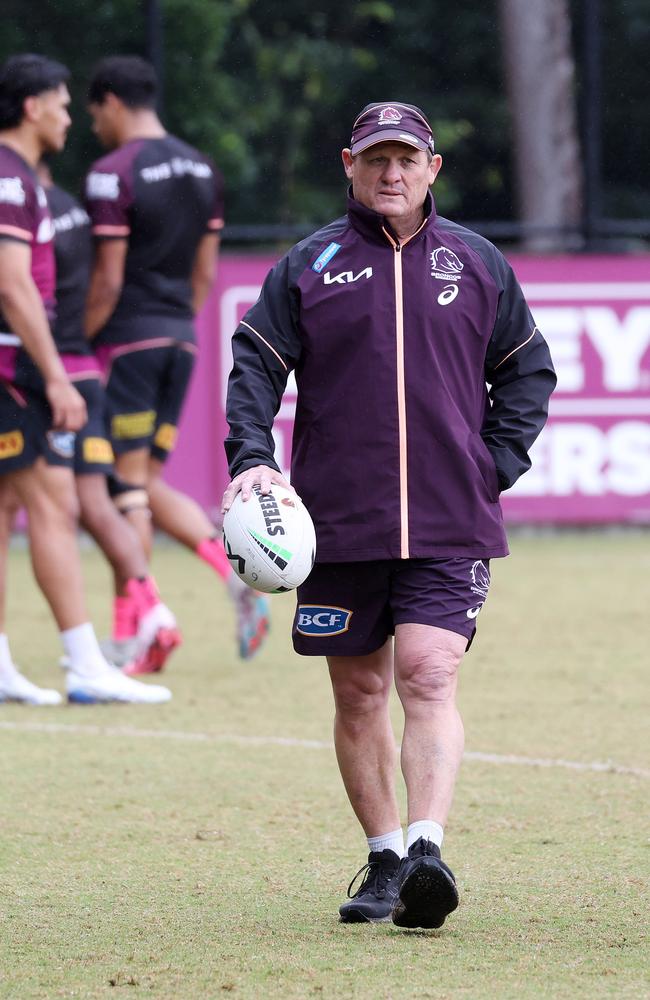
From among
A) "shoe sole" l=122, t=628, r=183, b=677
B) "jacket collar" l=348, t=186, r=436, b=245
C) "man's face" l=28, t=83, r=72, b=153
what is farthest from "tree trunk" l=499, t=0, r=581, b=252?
"jacket collar" l=348, t=186, r=436, b=245

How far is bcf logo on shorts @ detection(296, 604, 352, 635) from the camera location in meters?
4.43

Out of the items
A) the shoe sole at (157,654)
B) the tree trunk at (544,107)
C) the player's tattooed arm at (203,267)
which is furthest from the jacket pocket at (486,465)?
the tree trunk at (544,107)

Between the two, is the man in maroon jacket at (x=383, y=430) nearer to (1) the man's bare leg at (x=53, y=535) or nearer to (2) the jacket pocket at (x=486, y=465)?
(2) the jacket pocket at (x=486, y=465)

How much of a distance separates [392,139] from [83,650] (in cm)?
360

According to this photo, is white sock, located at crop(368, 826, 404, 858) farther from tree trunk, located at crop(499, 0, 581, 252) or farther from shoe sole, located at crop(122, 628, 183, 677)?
tree trunk, located at crop(499, 0, 581, 252)

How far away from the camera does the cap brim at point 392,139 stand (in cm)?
437

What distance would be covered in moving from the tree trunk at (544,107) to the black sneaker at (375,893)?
10908mm

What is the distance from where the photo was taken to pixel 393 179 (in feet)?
14.5

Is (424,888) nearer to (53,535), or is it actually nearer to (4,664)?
(53,535)

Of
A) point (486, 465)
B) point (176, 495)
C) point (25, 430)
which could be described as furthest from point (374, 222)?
point (176, 495)

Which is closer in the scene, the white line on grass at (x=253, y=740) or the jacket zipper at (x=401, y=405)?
the jacket zipper at (x=401, y=405)

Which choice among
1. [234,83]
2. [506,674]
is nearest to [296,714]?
[506,674]

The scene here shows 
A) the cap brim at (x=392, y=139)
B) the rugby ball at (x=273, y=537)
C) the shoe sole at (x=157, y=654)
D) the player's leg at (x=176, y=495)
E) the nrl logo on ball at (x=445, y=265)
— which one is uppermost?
the cap brim at (x=392, y=139)

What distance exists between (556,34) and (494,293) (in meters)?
11.3
